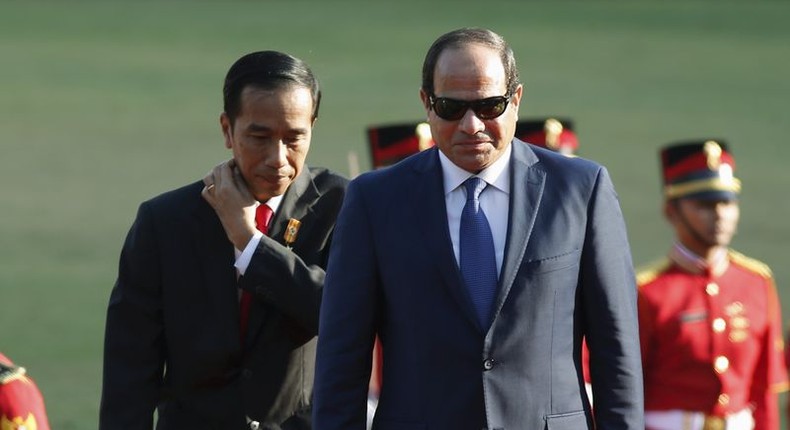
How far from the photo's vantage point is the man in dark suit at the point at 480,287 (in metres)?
2.95

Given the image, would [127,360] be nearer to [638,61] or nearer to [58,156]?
[58,156]

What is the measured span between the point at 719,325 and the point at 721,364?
0.12 meters

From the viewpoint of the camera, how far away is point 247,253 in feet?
11.5

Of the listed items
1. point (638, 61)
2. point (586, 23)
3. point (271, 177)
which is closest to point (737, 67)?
point (638, 61)

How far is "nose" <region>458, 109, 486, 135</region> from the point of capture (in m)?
2.95

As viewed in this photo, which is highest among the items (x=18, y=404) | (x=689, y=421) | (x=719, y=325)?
(x=18, y=404)

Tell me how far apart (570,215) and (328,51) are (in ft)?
49.9

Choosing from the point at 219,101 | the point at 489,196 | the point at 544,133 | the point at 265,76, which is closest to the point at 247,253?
the point at 265,76

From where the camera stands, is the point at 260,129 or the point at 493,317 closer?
the point at 493,317

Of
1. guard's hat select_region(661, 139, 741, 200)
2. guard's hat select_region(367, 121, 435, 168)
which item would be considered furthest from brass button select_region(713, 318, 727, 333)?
guard's hat select_region(367, 121, 435, 168)

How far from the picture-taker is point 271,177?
11.6 ft

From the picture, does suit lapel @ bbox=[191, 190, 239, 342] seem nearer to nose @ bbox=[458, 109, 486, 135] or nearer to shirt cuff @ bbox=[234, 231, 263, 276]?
shirt cuff @ bbox=[234, 231, 263, 276]

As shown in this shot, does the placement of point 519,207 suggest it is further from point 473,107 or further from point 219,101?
Result: point 219,101

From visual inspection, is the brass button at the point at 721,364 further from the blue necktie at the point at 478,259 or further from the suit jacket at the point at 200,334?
the blue necktie at the point at 478,259
